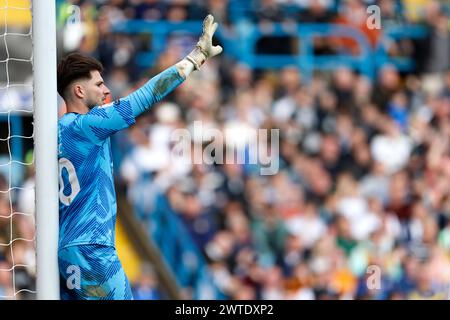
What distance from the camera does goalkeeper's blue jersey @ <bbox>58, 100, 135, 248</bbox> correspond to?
285 inches

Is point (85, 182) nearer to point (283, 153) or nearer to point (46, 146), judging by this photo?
point (46, 146)

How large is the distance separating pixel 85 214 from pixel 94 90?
2.39 ft

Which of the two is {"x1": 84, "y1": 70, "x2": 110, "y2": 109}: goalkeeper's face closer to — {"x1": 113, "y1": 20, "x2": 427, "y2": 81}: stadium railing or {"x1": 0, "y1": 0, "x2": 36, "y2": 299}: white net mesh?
{"x1": 0, "y1": 0, "x2": 36, "y2": 299}: white net mesh

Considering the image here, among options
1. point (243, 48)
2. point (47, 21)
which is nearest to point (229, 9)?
point (243, 48)

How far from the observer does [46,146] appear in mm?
7297

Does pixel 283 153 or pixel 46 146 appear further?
pixel 283 153

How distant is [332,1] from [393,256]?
16.1ft

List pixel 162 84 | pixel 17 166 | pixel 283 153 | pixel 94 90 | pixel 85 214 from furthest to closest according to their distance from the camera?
pixel 283 153, pixel 17 166, pixel 94 90, pixel 85 214, pixel 162 84

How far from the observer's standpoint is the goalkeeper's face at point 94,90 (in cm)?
737

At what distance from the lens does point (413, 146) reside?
639 inches

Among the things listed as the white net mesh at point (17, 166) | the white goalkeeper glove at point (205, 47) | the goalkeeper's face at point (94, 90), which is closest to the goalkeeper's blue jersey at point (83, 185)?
the goalkeeper's face at point (94, 90)

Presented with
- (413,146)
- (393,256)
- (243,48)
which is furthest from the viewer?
(243,48)

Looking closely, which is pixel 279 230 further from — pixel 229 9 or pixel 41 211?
pixel 41 211

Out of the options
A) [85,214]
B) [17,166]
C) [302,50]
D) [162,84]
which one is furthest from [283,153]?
[162,84]
